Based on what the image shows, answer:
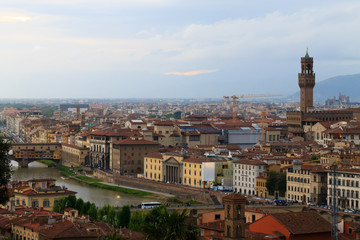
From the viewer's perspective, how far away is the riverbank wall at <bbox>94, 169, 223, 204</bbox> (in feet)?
145

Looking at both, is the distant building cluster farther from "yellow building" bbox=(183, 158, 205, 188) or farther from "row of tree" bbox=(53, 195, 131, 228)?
"row of tree" bbox=(53, 195, 131, 228)

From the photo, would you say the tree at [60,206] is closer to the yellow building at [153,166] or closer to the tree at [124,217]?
the tree at [124,217]

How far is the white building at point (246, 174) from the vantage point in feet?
147

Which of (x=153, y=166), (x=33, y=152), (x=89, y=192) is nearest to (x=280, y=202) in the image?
(x=89, y=192)

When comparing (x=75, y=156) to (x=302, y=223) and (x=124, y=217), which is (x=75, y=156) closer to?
(x=124, y=217)

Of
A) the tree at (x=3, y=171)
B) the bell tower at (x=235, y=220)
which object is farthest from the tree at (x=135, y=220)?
the tree at (x=3, y=171)

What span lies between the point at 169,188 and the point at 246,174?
5.00m

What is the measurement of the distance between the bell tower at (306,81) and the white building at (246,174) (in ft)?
90.6

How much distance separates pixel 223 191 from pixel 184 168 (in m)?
4.57

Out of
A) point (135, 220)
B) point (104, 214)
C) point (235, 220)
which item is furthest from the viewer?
point (104, 214)

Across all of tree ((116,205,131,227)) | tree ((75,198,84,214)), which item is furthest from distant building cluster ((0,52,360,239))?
tree ((116,205,131,227))

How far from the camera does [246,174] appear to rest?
45438 millimetres

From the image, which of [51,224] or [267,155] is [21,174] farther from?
[51,224]

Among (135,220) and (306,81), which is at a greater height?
(306,81)
